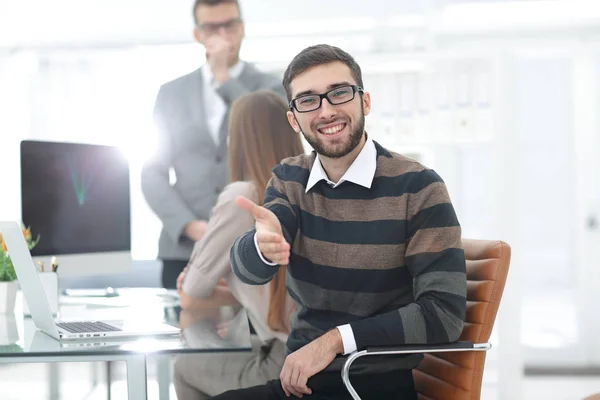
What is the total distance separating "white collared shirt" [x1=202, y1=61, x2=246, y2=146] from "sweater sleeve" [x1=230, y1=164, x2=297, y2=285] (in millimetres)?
1854

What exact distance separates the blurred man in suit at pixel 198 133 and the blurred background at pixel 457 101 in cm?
50

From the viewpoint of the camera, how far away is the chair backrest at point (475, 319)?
1.91 metres

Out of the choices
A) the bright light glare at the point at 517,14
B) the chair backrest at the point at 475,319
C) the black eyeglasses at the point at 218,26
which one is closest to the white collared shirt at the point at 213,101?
the black eyeglasses at the point at 218,26

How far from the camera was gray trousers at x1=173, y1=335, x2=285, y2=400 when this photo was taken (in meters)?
2.23

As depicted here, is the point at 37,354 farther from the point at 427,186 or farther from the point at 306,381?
the point at 427,186

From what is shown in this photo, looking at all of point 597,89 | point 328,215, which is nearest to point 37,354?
point 328,215

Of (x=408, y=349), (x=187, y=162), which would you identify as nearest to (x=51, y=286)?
(x=408, y=349)

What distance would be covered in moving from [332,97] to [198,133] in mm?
1969

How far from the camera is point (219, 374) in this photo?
7.54 ft

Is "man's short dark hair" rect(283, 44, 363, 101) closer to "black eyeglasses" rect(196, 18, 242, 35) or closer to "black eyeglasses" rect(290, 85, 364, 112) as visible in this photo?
"black eyeglasses" rect(290, 85, 364, 112)

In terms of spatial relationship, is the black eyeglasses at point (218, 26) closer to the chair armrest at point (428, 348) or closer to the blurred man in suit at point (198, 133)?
the blurred man in suit at point (198, 133)

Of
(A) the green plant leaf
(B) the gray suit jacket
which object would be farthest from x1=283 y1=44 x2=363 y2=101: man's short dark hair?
(B) the gray suit jacket

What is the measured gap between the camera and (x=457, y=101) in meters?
4.35

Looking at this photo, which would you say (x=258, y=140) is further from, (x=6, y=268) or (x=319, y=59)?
(x=6, y=268)
